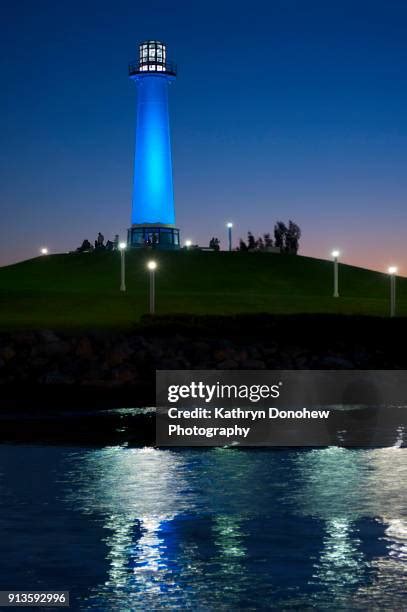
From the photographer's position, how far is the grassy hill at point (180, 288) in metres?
55.0

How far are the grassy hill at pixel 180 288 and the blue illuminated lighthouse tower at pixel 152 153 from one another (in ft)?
8.59

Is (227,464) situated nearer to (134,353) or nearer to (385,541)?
(385,541)

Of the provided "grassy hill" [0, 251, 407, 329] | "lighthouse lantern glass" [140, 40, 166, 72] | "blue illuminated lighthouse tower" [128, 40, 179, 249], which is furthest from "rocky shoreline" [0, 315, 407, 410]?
"lighthouse lantern glass" [140, 40, 166, 72]

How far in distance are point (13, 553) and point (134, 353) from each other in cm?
2795

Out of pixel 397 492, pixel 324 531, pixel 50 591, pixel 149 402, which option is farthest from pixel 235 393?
pixel 50 591

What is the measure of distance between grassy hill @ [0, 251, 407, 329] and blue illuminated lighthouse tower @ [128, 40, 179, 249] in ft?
8.59

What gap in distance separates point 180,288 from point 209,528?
73143mm

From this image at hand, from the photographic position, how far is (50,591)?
12102 millimetres

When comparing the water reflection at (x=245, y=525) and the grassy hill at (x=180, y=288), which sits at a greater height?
the grassy hill at (x=180, y=288)

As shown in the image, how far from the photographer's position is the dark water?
1215 centimetres

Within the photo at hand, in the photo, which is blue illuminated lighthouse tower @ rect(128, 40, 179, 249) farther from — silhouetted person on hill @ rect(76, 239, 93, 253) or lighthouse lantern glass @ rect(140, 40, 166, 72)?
silhouetted person on hill @ rect(76, 239, 93, 253)

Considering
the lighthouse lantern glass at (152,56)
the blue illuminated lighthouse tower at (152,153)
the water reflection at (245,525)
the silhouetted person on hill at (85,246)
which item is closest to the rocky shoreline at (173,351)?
the water reflection at (245,525)

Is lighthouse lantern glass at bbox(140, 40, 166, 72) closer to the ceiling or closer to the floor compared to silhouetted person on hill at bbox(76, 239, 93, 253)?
closer to the ceiling

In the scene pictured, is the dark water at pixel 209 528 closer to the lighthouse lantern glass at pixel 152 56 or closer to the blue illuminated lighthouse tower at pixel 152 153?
the blue illuminated lighthouse tower at pixel 152 153
